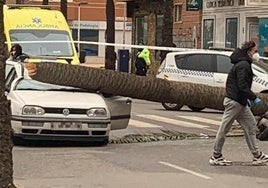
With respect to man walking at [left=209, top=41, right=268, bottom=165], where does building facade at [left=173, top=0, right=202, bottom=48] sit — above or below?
above

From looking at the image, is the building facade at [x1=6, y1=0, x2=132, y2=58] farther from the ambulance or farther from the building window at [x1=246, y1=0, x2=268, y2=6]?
the ambulance

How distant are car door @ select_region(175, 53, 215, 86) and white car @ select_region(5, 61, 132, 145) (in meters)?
8.81

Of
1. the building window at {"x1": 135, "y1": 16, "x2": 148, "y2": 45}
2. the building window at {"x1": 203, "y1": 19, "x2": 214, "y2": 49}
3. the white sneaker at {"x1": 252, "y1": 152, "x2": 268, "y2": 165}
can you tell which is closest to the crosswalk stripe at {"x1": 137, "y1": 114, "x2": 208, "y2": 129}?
the white sneaker at {"x1": 252, "y1": 152, "x2": 268, "y2": 165}

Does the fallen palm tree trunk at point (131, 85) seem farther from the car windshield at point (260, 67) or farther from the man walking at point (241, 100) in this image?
the car windshield at point (260, 67)

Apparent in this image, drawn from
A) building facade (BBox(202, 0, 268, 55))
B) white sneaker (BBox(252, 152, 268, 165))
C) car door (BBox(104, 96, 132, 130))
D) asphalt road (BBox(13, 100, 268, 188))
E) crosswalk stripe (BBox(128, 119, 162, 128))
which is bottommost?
crosswalk stripe (BBox(128, 119, 162, 128))

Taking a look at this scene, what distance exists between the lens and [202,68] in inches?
891

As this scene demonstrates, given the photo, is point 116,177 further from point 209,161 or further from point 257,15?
point 257,15

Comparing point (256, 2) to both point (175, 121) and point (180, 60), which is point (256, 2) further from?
point (175, 121)

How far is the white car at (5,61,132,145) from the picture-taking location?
42.4 feet

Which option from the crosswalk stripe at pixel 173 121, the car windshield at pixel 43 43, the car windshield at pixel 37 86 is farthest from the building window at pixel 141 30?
the car windshield at pixel 37 86

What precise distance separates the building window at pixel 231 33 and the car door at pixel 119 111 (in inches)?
740

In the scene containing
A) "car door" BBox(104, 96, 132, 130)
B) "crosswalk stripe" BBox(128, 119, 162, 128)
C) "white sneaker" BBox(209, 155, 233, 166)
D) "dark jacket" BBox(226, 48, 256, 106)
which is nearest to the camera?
"dark jacket" BBox(226, 48, 256, 106)

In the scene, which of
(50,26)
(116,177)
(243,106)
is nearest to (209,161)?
(243,106)

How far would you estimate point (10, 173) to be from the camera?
7.34m
